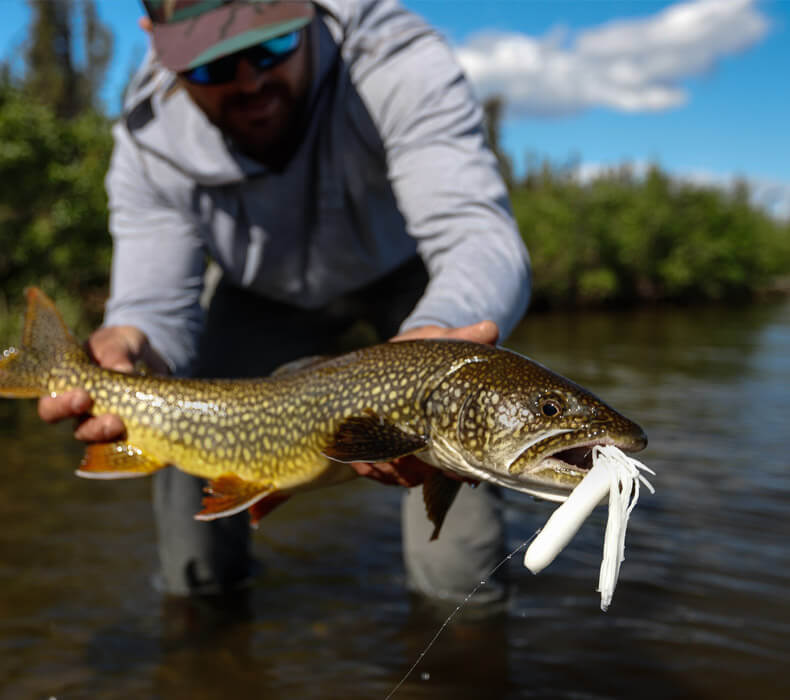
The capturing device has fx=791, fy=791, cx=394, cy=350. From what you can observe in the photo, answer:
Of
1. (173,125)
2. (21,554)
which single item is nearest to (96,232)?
(21,554)

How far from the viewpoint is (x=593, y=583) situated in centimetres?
554

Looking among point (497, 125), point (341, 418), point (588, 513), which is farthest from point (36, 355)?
point (497, 125)

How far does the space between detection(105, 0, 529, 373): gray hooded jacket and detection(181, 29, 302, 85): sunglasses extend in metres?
0.26

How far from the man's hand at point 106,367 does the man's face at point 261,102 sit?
1075 mm

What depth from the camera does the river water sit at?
170 inches

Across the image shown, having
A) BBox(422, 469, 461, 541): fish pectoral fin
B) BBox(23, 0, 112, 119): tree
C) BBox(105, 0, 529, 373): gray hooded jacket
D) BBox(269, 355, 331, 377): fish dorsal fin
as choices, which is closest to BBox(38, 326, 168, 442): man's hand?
BBox(105, 0, 529, 373): gray hooded jacket

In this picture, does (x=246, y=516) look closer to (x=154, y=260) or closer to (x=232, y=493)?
(x=154, y=260)

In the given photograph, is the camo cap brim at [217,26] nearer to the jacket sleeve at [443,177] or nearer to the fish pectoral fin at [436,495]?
the jacket sleeve at [443,177]

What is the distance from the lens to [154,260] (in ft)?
13.7

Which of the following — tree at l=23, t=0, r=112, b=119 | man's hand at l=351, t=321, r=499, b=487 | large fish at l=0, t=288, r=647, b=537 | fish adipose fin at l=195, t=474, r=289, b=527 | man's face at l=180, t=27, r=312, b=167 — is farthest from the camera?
tree at l=23, t=0, r=112, b=119

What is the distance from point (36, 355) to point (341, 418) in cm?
146

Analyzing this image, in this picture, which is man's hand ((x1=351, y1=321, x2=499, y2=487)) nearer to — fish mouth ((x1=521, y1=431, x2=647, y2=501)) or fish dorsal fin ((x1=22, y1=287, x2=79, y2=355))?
fish mouth ((x1=521, y1=431, x2=647, y2=501))

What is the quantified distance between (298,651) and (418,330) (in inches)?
103

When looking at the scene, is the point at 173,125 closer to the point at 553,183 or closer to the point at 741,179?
the point at 553,183
